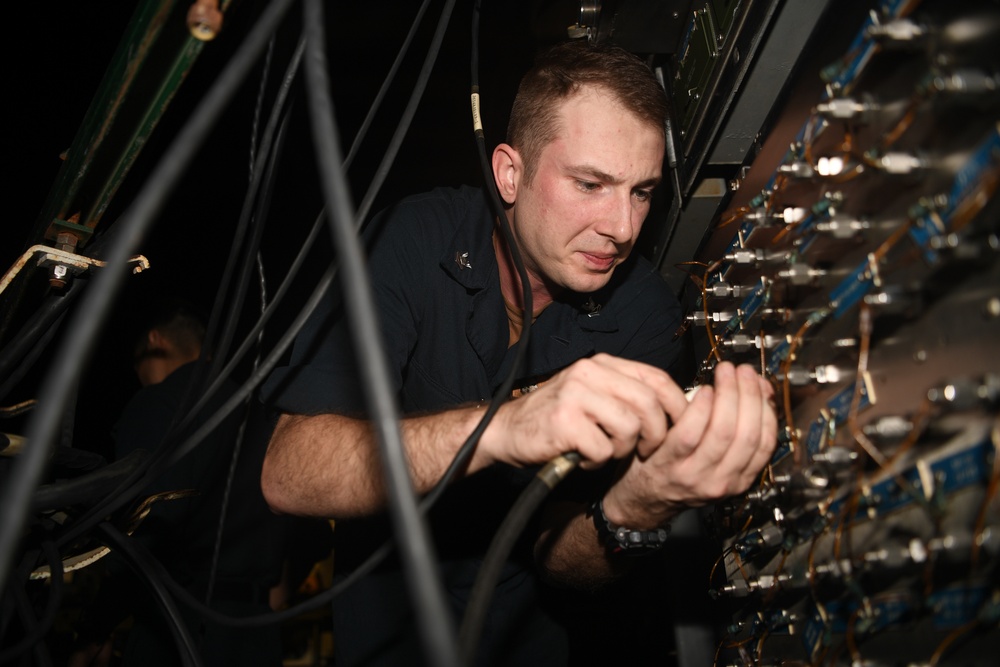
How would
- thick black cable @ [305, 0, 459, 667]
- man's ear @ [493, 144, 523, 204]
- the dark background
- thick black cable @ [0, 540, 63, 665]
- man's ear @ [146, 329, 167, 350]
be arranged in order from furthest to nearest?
man's ear @ [146, 329, 167, 350], the dark background, man's ear @ [493, 144, 523, 204], thick black cable @ [0, 540, 63, 665], thick black cable @ [305, 0, 459, 667]

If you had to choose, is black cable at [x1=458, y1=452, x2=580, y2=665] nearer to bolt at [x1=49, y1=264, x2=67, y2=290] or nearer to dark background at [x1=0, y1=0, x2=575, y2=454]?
dark background at [x1=0, y1=0, x2=575, y2=454]

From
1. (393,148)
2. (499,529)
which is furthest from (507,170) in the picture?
(499,529)

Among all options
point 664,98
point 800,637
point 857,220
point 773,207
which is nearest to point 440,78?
point 664,98

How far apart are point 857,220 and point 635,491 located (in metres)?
0.53

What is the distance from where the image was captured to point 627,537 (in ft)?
3.55

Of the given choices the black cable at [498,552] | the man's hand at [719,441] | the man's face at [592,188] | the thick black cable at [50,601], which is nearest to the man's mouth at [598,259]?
the man's face at [592,188]

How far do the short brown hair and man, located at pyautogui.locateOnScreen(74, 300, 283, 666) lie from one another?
135 cm

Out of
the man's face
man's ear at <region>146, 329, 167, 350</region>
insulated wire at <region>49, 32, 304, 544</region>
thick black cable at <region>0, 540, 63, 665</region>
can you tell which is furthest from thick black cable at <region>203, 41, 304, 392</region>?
man's ear at <region>146, 329, 167, 350</region>

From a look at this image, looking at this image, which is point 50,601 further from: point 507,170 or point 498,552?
point 507,170

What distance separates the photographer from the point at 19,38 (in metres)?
1.93

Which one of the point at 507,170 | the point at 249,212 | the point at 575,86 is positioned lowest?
the point at 249,212

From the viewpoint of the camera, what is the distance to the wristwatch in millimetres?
1066

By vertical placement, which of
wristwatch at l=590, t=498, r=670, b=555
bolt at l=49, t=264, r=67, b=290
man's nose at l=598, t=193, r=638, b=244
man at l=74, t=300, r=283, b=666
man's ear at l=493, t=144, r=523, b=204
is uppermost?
man's ear at l=493, t=144, r=523, b=204

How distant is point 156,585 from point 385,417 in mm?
888
